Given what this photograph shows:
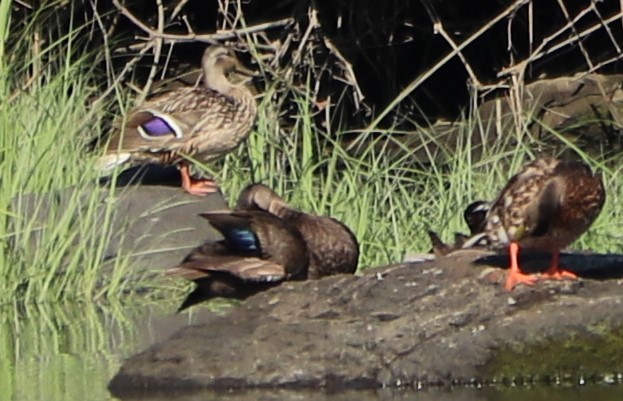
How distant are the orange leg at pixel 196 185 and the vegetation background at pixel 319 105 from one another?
317mm

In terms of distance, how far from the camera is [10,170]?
9.00m

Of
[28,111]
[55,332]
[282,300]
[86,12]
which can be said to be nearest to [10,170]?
[28,111]

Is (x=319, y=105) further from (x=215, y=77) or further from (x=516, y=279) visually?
(x=516, y=279)

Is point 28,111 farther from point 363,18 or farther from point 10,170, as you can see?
point 363,18

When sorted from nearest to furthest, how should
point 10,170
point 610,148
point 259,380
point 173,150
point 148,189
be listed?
point 259,380, point 10,170, point 148,189, point 173,150, point 610,148

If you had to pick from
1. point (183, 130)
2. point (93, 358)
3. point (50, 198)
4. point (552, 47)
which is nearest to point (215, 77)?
point (183, 130)

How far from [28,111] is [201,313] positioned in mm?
2085

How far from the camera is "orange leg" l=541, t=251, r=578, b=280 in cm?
661

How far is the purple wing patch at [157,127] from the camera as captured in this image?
10.4m

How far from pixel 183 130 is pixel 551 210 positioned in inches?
162

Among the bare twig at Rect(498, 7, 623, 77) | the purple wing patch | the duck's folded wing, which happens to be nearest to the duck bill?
the purple wing patch

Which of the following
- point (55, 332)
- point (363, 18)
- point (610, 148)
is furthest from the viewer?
point (363, 18)

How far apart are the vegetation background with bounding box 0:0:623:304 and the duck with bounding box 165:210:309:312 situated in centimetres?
66

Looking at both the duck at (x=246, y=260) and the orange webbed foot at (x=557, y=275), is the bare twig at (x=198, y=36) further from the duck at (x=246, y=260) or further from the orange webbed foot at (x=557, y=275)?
the orange webbed foot at (x=557, y=275)
